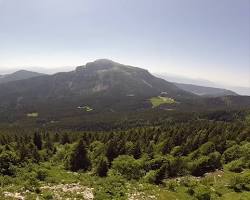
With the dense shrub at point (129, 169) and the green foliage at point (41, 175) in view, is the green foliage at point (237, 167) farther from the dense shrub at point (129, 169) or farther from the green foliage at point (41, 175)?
the green foliage at point (41, 175)

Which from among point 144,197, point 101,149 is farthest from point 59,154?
point 144,197

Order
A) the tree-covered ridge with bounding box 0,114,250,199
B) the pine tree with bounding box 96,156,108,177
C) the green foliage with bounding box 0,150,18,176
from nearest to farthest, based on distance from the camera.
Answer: the tree-covered ridge with bounding box 0,114,250,199, the green foliage with bounding box 0,150,18,176, the pine tree with bounding box 96,156,108,177

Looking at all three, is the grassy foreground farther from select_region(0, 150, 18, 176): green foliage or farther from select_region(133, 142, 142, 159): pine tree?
select_region(133, 142, 142, 159): pine tree

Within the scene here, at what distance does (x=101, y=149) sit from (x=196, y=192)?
47084 millimetres

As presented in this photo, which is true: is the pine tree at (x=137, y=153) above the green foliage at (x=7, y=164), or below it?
below

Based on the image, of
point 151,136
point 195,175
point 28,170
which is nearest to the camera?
point 28,170

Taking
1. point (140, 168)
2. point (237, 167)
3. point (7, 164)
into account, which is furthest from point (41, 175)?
point (237, 167)

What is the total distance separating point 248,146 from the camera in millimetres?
81625

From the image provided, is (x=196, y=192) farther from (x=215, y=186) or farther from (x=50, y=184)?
(x=50, y=184)

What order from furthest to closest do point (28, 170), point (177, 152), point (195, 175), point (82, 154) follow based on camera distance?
1. point (177, 152)
2. point (82, 154)
3. point (195, 175)
4. point (28, 170)

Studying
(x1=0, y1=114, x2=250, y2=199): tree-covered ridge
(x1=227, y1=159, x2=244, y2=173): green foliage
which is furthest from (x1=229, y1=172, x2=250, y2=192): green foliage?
(x1=227, y1=159, x2=244, y2=173): green foliage

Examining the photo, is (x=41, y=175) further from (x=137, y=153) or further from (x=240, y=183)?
(x=137, y=153)

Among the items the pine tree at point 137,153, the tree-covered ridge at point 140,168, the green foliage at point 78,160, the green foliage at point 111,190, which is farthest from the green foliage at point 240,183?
the green foliage at point 78,160

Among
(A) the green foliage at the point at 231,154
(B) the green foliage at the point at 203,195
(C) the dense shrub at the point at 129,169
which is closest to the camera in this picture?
(B) the green foliage at the point at 203,195
